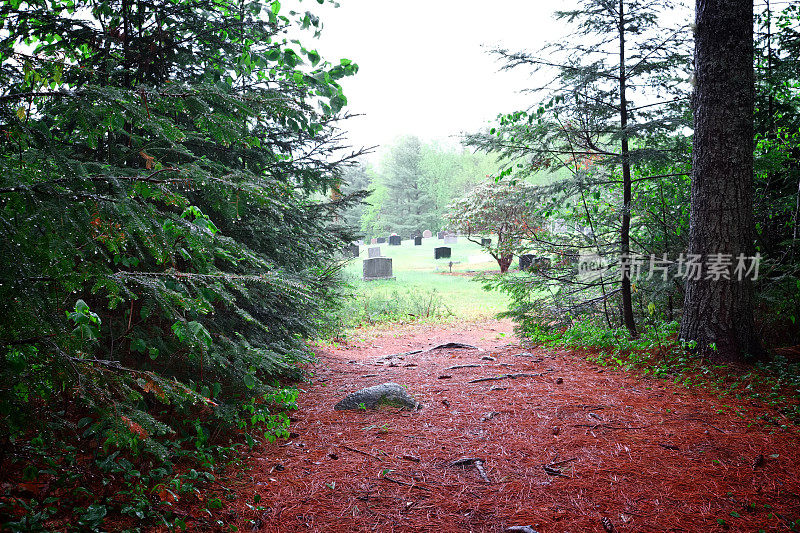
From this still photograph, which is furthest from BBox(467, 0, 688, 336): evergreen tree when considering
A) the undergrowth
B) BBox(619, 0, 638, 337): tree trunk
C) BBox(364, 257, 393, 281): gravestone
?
BBox(364, 257, 393, 281): gravestone

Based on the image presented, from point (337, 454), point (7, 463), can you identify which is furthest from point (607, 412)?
point (7, 463)

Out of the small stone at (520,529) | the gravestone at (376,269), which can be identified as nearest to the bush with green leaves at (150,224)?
the small stone at (520,529)

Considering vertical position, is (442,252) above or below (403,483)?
above

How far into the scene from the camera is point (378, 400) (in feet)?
14.9

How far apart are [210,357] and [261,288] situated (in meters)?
1.23

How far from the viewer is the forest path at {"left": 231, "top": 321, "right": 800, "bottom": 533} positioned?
8.27ft

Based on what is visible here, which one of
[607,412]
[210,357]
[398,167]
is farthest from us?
[398,167]

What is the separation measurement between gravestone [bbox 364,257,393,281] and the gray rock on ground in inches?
679

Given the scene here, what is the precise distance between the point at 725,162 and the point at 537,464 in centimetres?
372

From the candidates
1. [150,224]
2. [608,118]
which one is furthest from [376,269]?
[150,224]

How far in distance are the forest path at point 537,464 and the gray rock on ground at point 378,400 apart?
0.41ft

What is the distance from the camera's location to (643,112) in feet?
19.7

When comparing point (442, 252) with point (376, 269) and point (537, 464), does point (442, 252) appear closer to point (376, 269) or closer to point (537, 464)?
point (376, 269)

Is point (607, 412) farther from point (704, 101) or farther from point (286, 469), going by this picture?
point (704, 101)
